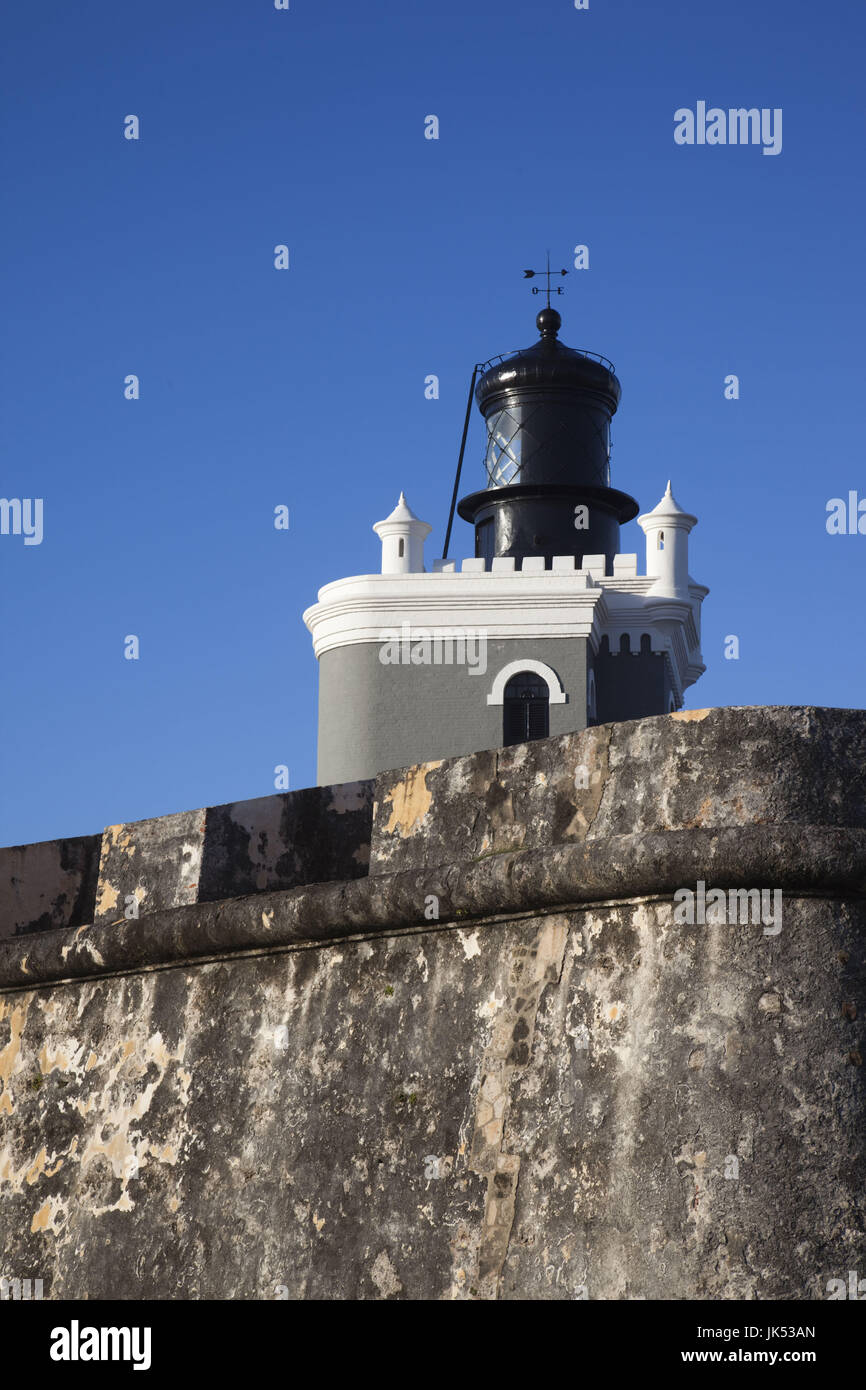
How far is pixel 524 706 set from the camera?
77.5ft

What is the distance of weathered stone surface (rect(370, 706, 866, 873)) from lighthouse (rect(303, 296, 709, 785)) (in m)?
18.7

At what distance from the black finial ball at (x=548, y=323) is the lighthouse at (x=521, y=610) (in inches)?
7.8

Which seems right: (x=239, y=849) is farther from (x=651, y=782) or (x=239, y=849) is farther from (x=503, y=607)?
(x=503, y=607)

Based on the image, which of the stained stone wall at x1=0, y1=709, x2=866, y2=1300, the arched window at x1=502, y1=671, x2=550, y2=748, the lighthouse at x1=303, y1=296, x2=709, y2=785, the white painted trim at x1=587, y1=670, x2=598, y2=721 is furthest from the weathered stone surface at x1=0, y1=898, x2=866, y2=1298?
the white painted trim at x1=587, y1=670, x2=598, y2=721

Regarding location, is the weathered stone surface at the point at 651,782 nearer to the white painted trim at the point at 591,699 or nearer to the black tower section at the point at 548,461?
the white painted trim at the point at 591,699

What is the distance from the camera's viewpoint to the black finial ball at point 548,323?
2778 cm

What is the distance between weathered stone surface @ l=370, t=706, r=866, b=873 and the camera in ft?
10.3

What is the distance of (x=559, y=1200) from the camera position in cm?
305

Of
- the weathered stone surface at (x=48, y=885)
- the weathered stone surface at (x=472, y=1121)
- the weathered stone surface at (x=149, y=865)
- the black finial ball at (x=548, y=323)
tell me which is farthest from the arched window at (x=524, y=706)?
the weathered stone surface at (x=472, y=1121)

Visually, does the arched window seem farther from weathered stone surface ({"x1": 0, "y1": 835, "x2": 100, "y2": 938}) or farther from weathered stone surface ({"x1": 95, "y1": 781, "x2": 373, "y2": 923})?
weathered stone surface ({"x1": 95, "y1": 781, "x2": 373, "y2": 923})

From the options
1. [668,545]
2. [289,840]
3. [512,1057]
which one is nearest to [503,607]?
[668,545]

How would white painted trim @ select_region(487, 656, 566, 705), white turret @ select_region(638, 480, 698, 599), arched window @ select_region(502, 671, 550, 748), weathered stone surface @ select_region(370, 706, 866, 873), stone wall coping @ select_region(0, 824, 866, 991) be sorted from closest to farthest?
1. stone wall coping @ select_region(0, 824, 866, 991)
2. weathered stone surface @ select_region(370, 706, 866, 873)
3. white painted trim @ select_region(487, 656, 566, 705)
4. arched window @ select_region(502, 671, 550, 748)
5. white turret @ select_region(638, 480, 698, 599)

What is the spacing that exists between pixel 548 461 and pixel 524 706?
4735 millimetres

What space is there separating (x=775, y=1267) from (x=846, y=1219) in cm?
14
